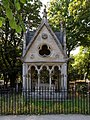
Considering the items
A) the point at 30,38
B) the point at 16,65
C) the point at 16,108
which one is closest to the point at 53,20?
the point at 16,65

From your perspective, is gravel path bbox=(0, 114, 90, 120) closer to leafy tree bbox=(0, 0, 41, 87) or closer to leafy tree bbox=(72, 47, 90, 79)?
leafy tree bbox=(0, 0, 41, 87)

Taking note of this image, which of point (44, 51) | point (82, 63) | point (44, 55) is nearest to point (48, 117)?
point (44, 55)

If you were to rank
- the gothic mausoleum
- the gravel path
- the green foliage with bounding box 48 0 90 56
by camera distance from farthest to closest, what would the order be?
1. the green foliage with bounding box 48 0 90 56
2. the gothic mausoleum
3. the gravel path

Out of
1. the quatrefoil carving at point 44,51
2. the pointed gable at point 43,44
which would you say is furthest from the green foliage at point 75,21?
the pointed gable at point 43,44

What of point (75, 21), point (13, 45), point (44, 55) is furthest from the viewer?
point (13, 45)

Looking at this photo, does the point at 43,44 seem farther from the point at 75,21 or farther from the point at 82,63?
the point at 82,63

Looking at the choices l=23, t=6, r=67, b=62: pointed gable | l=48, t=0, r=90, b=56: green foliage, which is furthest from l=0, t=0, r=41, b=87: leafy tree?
l=23, t=6, r=67, b=62: pointed gable

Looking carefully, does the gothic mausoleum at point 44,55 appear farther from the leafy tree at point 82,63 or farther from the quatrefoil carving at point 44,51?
the leafy tree at point 82,63

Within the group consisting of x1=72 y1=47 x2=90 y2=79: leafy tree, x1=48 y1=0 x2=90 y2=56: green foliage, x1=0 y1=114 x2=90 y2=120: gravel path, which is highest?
x1=48 y1=0 x2=90 y2=56: green foliage

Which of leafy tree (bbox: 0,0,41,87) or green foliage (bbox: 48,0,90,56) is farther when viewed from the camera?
leafy tree (bbox: 0,0,41,87)

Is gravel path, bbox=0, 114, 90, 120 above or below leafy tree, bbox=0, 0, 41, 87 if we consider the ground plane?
below

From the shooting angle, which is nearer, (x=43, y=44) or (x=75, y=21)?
(x=43, y=44)

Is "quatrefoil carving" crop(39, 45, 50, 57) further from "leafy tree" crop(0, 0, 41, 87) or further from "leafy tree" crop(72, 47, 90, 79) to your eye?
"leafy tree" crop(72, 47, 90, 79)

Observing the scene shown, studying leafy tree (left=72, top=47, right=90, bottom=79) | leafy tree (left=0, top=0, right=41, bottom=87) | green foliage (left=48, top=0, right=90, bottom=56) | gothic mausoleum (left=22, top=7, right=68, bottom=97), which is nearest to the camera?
gothic mausoleum (left=22, top=7, right=68, bottom=97)
